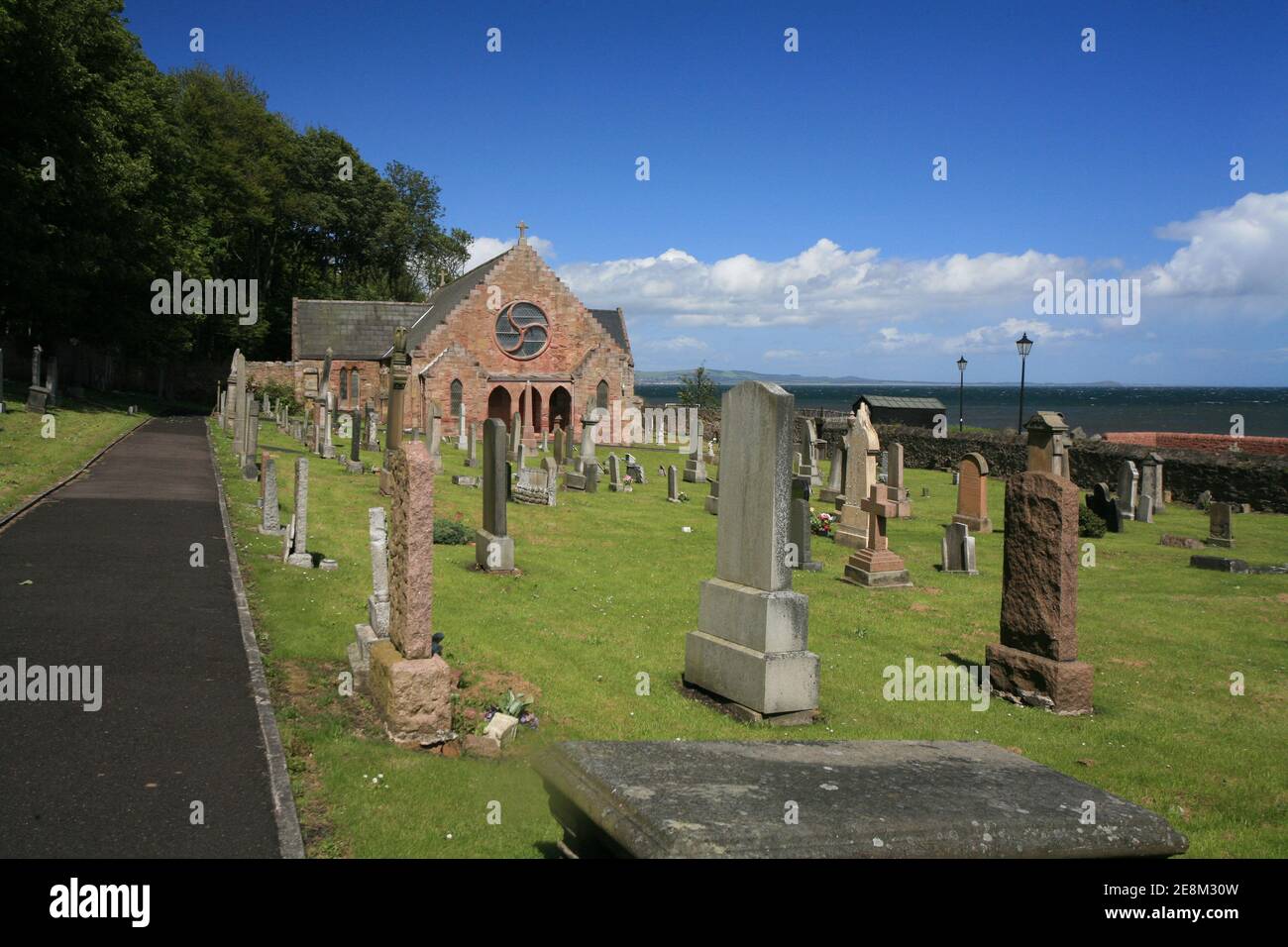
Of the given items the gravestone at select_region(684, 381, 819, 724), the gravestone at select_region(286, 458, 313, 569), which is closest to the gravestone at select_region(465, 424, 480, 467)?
the gravestone at select_region(286, 458, 313, 569)

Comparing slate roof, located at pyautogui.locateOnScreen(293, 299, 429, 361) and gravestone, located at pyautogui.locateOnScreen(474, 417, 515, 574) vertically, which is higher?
slate roof, located at pyautogui.locateOnScreen(293, 299, 429, 361)

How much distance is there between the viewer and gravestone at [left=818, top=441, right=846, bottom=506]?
82.8ft

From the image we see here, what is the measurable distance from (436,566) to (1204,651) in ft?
34.1

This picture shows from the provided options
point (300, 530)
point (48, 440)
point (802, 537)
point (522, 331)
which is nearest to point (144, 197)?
point (522, 331)

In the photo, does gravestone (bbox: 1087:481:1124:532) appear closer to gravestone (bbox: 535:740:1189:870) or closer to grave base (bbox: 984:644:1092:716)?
grave base (bbox: 984:644:1092:716)

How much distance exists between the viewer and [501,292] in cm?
4512

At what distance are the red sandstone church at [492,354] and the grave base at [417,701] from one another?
34996 mm

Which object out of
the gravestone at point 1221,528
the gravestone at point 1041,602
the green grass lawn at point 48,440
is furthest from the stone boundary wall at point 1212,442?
the green grass lawn at point 48,440

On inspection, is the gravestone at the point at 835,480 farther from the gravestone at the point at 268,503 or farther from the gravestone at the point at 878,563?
the gravestone at the point at 268,503

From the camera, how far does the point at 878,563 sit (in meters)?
14.8

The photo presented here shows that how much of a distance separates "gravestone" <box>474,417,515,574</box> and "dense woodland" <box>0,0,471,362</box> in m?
25.1
